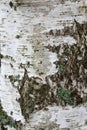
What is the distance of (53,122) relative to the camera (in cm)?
158

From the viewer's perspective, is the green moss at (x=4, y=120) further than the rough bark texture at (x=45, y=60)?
Yes

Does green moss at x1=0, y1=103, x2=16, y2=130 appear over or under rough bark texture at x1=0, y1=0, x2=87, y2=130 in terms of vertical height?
under

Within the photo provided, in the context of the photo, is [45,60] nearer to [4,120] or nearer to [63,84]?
[63,84]

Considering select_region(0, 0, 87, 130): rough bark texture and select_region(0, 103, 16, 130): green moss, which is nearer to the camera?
select_region(0, 0, 87, 130): rough bark texture

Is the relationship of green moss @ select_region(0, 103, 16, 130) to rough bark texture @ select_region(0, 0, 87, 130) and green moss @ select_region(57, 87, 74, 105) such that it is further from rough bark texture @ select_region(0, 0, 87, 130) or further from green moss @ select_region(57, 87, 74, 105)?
green moss @ select_region(57, 87, 74, 105)

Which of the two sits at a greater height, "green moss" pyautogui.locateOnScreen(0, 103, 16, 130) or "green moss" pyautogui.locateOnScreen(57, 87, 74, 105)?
"green moss" pyautogui.locateOnScreen(57, 87, 74, 105)

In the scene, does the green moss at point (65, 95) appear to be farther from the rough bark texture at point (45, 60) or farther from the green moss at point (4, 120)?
the green moss at point (4, 120)

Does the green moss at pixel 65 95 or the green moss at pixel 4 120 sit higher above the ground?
the green moss at pixel 65 95

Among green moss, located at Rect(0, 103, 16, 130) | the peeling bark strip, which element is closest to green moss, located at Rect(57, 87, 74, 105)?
the peeling bark strip

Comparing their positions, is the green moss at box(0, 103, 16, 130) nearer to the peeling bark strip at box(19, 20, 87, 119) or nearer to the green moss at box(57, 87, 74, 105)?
the peeling bark strip at box(19, 20, 87, 119)

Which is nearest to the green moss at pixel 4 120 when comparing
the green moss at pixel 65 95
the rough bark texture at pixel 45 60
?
the rough bark texture at pixel 45 60

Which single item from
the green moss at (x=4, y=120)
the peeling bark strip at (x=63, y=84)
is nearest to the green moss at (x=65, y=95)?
the peeling bark strip at (x=63, y=84)

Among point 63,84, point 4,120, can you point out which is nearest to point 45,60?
point 63,84

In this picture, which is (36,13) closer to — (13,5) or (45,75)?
(13,5)
